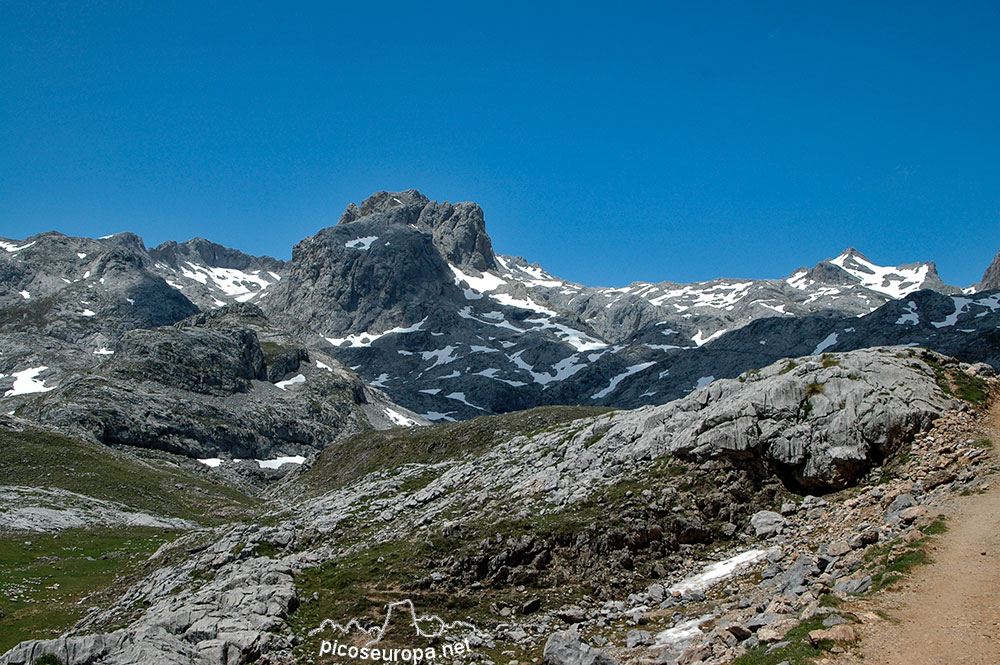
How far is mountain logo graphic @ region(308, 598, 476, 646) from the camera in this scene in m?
26.1

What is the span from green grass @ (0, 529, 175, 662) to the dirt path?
4374 centimetres

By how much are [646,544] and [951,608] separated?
47.0ft

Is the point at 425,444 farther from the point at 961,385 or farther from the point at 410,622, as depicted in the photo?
the point at 961,385

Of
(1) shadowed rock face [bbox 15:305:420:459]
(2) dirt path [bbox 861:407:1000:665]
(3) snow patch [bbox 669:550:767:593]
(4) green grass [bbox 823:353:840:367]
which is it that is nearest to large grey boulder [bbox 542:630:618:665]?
(3) snow patch [bbox 669:550:767:593]

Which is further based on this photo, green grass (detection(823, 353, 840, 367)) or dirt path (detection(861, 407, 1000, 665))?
green grass (detection(823, 353, 840, 367))

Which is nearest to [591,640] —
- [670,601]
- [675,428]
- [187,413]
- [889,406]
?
[670,601]

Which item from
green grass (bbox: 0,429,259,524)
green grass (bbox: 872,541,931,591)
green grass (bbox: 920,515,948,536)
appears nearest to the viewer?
green grass (bbox: 872,541,931,591)

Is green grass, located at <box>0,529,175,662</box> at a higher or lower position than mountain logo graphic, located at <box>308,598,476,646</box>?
higher

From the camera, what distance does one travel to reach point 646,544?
29969 millimetres

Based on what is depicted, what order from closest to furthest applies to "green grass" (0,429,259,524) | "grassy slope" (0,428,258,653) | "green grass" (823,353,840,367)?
"green grass" (823,353,840,367)
"grassy slope" (0,428,258,653)
"green grass" (0,429,259,524)

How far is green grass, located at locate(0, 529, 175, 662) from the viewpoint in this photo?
136 ft

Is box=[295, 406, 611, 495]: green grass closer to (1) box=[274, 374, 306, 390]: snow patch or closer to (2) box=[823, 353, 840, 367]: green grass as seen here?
(2) box=[823, 353, 840, 367]: green grass

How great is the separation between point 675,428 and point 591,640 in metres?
15.6

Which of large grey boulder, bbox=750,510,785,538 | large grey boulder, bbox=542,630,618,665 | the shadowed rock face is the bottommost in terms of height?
large grey boulder, bbox=542,630,618,665
